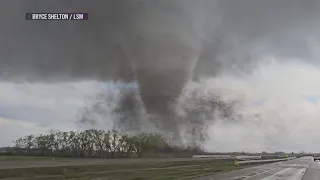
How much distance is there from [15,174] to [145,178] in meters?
12.6

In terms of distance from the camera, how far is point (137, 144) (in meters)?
119

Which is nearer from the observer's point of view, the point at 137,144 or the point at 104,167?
the point at 104,167

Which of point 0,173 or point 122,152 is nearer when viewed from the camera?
point 0,173

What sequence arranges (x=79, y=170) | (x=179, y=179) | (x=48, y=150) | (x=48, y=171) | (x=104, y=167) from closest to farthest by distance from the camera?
(x=179, y=179)
(x=48, y=171)
(x=79, y=170)
(x=104, y=167)
(x=48, y=150)

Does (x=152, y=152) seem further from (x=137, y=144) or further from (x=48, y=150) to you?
(x=48, y=150)

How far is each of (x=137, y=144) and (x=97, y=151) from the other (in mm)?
21863

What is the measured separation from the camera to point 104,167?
51.1 meters

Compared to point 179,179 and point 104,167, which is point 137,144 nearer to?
point 104,167

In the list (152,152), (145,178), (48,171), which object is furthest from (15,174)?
(152,152)

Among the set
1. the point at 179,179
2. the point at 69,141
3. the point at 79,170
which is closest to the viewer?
the point at 179,179

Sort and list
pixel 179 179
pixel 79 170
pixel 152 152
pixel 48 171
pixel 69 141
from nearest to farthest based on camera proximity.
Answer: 1. pixel 179 179
2. pixel 48 171
3. pixel 79 170
4. pixel 152 152
5. pixel 69 141

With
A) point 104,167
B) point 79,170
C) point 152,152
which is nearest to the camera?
point 79,170

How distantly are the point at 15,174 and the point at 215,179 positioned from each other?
63.3ft

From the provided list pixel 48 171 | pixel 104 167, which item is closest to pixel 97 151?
pixel 104 167
